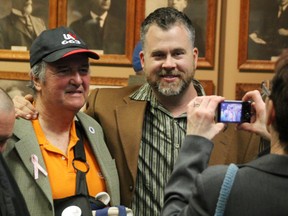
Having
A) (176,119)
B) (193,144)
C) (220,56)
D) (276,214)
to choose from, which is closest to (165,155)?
(176,119)

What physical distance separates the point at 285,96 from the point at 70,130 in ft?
4.64

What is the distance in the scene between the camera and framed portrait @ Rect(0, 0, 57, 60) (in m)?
5.03

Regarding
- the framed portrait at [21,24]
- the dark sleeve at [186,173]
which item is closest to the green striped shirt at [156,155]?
the dark sleeve at [186,173]

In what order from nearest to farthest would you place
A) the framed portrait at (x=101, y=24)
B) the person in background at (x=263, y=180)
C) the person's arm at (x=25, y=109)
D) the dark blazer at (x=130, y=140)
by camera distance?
1. the person in background at (x=263, y=180)
2. the person's arm at (x=25, y=109)
3. the dark blazer at (x=130, y=140)
4. the framed portrait at (x=101, y=24)

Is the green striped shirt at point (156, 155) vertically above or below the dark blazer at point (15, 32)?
below

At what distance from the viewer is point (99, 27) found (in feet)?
16.5

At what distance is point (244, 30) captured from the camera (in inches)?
194

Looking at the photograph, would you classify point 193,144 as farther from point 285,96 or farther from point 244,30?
point 244,30

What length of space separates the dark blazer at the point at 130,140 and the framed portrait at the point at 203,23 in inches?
80.5

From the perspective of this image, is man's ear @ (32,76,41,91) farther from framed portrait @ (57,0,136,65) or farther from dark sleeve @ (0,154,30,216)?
framed portrait @ (57,0,136,65)

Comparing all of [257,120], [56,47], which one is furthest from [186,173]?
[56,47]

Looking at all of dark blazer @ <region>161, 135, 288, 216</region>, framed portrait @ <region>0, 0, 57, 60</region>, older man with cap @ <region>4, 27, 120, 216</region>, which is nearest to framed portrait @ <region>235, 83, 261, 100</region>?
framed portrait @ <region>0, 0, 57, 60</region>

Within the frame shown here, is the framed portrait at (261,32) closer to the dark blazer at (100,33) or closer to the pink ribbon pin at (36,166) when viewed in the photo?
the dark blazer at (100,33)

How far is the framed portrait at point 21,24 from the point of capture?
5031mm
